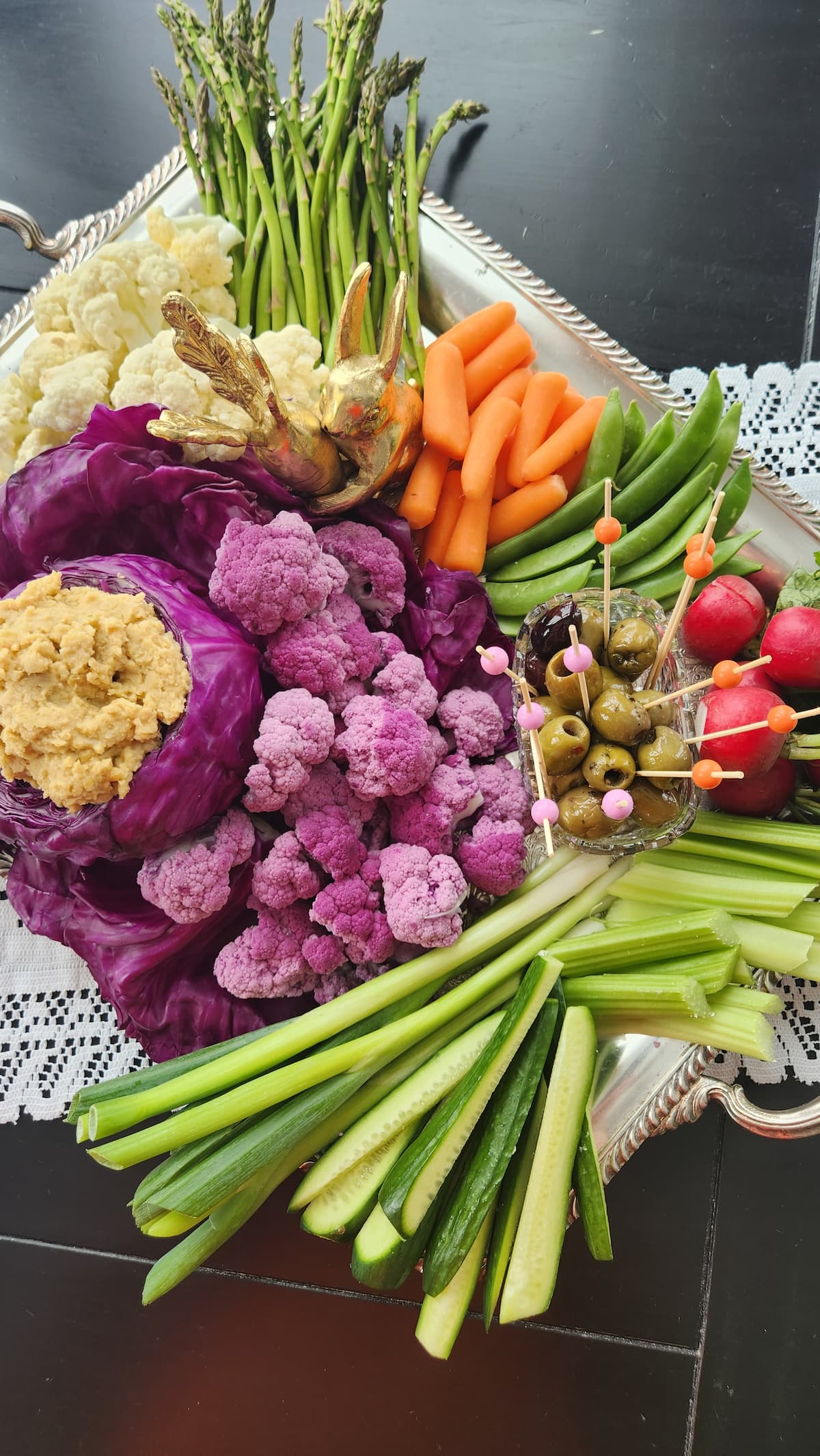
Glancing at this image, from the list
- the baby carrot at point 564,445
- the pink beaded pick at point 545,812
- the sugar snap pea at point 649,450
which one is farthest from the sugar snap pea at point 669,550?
the pink beaded pick at point 545,812

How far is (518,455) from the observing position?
176cm

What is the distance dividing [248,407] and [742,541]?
0.96 meters

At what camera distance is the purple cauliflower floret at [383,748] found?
4.95ft

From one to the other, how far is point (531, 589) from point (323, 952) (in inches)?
31.4

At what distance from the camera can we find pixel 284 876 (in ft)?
4.96

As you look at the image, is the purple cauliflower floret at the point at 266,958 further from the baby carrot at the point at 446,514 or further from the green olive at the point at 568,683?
the baby carrot at the point at 446,514

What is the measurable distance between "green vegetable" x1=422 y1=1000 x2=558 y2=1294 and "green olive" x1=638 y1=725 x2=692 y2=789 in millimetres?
422

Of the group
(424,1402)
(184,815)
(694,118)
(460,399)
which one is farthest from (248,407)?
(424,1402)

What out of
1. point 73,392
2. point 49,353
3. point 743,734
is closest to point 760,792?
point 743,734

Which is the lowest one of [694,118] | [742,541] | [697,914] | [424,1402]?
[424,1402]

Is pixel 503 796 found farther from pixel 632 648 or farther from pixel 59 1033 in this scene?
pixel 59 1033

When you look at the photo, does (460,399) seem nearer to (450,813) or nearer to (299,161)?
(299,161)

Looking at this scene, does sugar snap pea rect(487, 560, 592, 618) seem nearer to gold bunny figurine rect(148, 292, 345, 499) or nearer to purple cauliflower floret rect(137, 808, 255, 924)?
gold bunny figurine rect(148, 292, 345, 499)

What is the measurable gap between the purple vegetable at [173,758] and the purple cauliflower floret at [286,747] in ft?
0.10
